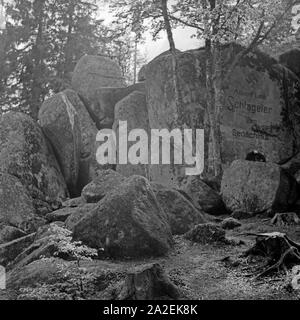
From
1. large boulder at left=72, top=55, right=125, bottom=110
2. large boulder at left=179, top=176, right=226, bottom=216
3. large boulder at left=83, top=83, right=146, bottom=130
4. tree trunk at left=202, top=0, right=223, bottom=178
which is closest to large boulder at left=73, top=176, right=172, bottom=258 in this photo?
large boulder at left=179, top=176, right=226, bottom=216

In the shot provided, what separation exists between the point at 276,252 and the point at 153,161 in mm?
13646

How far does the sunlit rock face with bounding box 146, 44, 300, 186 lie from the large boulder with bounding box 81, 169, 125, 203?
5.47m

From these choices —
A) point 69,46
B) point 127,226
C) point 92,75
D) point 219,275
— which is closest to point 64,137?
point 92,75

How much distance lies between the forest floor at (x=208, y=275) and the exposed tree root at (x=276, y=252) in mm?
172

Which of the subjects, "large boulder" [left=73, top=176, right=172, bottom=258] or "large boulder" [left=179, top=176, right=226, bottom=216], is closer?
"large boulder" [left=73, top=176, right=172, bottom=258]

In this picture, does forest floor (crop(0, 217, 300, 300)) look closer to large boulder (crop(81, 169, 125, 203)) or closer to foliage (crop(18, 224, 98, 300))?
foliage (crop(18, 224, 98, 300))

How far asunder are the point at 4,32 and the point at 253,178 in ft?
73.3

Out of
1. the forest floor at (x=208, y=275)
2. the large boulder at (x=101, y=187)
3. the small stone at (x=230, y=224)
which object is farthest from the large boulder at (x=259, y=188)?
the large boulder at (x=101, y=187)

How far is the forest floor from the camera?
7.30 metres

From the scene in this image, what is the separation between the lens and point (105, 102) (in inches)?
1016

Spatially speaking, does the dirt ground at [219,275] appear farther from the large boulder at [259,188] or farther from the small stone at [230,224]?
the large boulder at [259,188]

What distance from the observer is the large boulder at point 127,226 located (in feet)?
31.7

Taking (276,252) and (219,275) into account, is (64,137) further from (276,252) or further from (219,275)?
(276,252)
